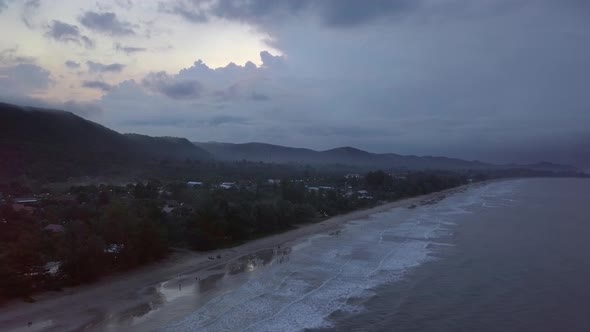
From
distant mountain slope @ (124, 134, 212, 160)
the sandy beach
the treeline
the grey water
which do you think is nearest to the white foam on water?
the grey water

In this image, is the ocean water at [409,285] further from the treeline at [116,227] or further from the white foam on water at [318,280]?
the treeline at [116,227]

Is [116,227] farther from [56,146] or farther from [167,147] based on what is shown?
[167,147]

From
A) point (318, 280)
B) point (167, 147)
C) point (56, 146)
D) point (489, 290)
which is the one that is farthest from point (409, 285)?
point (167, 147)

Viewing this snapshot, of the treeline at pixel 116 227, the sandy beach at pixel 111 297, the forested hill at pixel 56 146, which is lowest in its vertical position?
the sandy beach at pixel 111 297

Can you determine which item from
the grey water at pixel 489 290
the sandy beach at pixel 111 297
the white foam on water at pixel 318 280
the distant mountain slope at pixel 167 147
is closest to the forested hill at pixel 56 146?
the distant mountain slope at pixel 167 147

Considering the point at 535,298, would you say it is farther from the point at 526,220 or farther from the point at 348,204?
the point at 348,204
